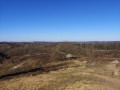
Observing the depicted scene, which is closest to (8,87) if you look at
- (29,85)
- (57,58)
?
(29,85)

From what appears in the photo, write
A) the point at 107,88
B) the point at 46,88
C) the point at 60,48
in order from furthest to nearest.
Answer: the point at 60,48
the point at 46,88
the point at 107,88

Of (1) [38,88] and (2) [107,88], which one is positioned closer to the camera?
(2) [107,88]

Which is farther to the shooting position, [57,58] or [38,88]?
[57,58]

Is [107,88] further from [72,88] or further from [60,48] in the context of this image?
[60,48]

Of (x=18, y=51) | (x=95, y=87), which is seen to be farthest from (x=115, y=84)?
(x=18, y=51)

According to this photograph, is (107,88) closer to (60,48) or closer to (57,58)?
(57,58)

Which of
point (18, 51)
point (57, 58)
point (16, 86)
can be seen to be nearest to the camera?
point (16, 86)

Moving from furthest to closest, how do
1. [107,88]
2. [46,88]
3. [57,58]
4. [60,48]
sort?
[60,48] → [57,58] → [46,88] → [107,88]

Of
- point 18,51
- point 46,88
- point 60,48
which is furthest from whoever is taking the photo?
point 18,51
